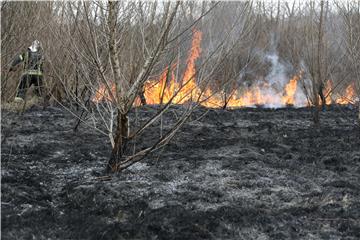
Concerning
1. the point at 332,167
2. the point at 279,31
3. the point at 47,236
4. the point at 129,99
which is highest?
the point at 279,31

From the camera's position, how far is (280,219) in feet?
12.8

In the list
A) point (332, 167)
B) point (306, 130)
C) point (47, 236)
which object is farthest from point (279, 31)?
point (47, 236)

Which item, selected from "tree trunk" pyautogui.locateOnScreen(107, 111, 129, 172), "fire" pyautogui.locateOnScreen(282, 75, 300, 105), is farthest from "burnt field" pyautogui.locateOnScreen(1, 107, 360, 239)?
"fire" pyautogui.locateOnScreen(282, 75, 300, 105)

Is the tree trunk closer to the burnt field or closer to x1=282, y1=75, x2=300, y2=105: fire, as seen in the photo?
the burnt field

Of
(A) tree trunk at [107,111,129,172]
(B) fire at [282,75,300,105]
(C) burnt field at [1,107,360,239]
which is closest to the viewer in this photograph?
(C) burnt field at [1,107,360,239]

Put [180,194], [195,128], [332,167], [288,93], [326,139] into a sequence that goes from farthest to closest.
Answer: [288,93]
[195,128]
[326,139]
[332,167]
[180,194]

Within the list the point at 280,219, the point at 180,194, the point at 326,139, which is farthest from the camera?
the point at 326,139

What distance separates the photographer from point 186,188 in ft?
14.9

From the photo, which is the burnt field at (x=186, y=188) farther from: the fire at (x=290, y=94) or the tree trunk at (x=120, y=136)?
the fire at (x=290, y=94)

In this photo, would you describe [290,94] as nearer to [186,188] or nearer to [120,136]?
[186,188]

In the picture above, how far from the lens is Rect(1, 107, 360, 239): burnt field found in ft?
11.8

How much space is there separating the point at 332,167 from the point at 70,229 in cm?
345

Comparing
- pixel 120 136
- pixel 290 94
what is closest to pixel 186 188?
pixel 120 136

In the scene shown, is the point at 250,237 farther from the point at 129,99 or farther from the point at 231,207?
the point at 129,99
